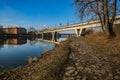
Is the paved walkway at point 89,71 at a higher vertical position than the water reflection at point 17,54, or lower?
higher

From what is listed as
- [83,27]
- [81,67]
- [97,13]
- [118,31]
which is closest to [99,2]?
[97,13]

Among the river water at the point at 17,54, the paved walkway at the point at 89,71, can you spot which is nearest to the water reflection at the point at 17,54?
the river water at the point at 17,54

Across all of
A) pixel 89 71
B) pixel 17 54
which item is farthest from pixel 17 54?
pixel 89 71

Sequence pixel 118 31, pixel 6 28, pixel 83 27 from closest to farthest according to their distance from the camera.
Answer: pixel 118 31, pixel 83 27, pixel 6 28

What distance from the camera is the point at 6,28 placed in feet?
620

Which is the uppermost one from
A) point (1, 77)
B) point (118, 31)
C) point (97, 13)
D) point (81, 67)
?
point (97, 13)

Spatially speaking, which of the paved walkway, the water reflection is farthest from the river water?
the paved walkway

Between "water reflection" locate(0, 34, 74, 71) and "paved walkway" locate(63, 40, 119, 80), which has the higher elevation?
"paved walkway" locate(63, 40, 119, 80)

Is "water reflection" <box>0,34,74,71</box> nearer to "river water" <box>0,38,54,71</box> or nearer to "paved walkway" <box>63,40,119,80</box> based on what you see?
"river water" <box>0,38,54,71</box>

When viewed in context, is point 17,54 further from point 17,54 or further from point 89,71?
point 89,71

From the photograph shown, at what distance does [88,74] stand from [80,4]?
50.3 feet

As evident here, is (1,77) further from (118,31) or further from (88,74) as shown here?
(118,31)

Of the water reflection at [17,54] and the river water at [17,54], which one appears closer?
the river water at [17,54]

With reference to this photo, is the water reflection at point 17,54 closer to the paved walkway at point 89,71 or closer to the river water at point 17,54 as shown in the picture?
the river water at point 17,54
